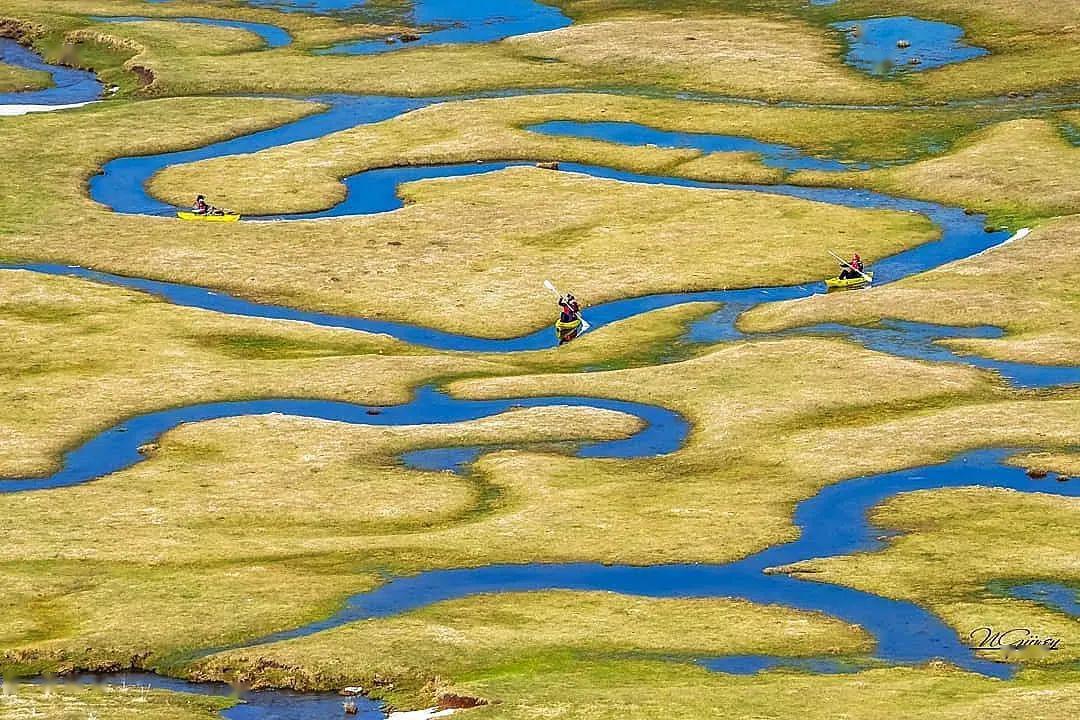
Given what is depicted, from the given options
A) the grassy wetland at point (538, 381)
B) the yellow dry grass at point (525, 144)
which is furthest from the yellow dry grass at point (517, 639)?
the yellow dry grass at point (525, 144)

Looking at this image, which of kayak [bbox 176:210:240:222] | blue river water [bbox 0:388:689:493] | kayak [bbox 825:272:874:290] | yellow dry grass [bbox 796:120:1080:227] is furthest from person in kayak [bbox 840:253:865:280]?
kayak [bbox 176:210:240:222]

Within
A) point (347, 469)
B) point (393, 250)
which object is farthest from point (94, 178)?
point (347, 469)

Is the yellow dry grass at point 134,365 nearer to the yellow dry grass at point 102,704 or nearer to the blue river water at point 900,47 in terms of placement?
the yellow dry grass at point 102,704

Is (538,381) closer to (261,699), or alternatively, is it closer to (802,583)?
(802,583)

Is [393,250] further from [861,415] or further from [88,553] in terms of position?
[88,553]

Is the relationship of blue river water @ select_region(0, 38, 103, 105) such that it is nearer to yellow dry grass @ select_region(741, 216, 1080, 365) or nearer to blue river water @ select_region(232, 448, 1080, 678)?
yellow dry grass @ select_region(741, 216, 1080, 365)

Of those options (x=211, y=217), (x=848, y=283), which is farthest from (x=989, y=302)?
(x=211, y=217)

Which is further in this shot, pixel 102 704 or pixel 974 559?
pixel 974 559
